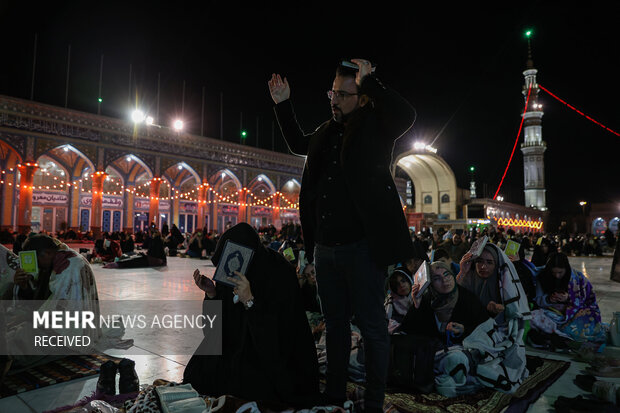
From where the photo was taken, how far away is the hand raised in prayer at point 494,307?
2391mm

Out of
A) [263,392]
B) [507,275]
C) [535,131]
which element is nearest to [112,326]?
[263,392]

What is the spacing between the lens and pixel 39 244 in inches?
109

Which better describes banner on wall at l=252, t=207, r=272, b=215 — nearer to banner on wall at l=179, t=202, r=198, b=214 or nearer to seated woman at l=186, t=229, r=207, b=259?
banner on wall at l=179, t=202, r=198, b=214

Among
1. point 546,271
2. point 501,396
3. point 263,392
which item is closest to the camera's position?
point 263,392

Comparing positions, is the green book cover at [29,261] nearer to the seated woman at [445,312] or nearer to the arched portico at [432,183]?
the seated woman at [445,312]

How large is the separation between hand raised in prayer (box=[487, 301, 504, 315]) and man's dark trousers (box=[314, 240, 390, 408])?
47.0 inches

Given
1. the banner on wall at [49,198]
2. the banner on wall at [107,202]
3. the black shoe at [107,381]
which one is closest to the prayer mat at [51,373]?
the black shoe at [107,381]

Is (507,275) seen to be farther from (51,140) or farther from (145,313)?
(51,140)

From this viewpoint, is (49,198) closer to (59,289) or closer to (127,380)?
(59,289)

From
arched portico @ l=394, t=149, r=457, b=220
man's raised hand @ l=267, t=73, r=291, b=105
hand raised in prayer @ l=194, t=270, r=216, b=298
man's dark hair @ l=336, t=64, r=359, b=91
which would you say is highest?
arched portico @ l=394, t=149, r=457, b=220

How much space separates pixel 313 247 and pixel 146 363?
4.89ft

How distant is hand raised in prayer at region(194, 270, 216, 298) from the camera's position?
186cm

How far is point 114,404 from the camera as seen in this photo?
5.97ft

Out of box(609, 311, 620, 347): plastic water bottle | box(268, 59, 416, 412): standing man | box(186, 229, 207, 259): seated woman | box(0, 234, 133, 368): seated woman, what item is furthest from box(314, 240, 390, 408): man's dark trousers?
box(186, 229, 207, 259): seated woman
